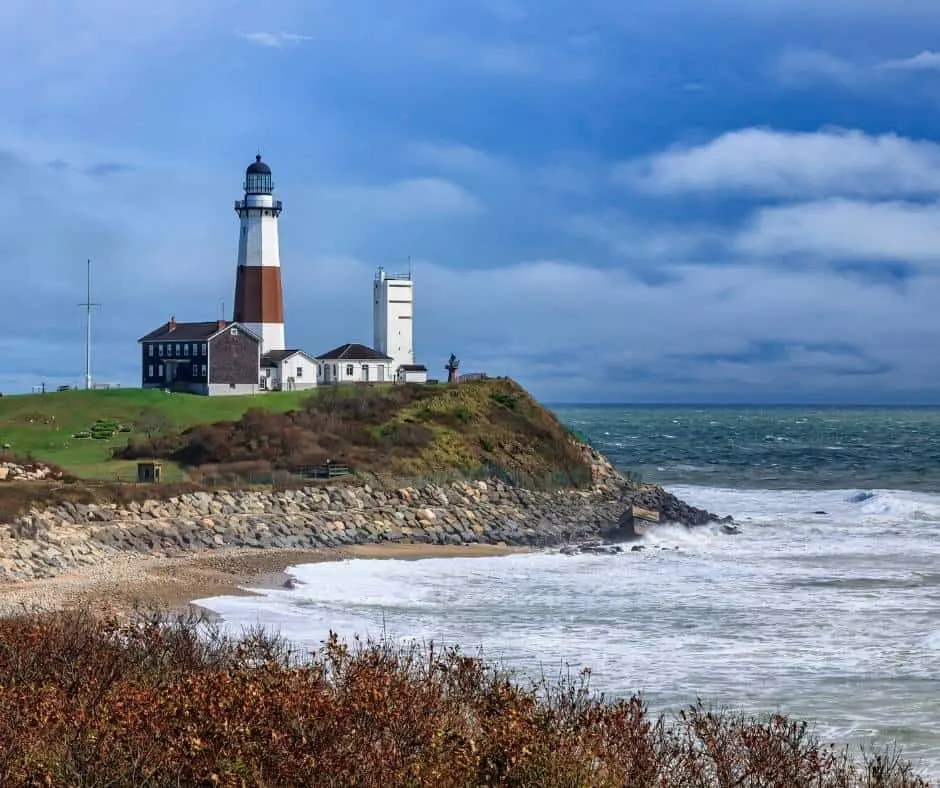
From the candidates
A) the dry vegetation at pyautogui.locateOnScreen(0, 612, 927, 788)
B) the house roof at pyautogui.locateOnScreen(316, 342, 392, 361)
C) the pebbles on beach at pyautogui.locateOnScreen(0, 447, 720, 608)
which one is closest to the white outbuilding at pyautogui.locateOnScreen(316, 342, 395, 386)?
the house roof at pyautogui.locateOnScreen(316, 342, 392, 361)

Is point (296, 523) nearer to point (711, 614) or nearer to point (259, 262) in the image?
point (711, 614)

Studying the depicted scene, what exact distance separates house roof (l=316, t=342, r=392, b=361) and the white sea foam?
1065 inches

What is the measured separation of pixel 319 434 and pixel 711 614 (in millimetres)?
23568

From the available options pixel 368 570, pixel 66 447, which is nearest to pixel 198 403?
pixel 66 447

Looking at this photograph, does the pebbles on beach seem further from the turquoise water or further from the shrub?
the turquoise water

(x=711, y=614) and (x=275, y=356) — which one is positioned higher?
(x=275, y=356)

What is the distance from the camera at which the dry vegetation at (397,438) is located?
4184 cm

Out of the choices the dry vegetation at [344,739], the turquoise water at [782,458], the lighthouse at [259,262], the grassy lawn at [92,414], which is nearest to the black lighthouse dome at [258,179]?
the lighthouse at [259,262]

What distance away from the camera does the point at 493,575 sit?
28.0 metres

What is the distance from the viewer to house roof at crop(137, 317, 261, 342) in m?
57.8

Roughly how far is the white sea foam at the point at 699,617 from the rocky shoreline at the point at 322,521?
125 inches

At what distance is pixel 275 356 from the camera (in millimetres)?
59250

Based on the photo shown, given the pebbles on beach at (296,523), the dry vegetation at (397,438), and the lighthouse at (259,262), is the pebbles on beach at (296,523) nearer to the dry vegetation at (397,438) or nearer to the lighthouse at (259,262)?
the dry vegetation at (397,438)

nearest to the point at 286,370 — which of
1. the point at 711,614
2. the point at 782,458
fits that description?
the point at 782,458
